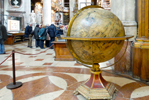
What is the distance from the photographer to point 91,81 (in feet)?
7.65

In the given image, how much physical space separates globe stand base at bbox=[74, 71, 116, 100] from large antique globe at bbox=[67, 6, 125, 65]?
0.41m

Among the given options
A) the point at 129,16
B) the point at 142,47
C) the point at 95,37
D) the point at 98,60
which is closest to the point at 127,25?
the point at 129,16

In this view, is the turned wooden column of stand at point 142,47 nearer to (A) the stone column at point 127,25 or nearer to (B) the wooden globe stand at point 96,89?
(A) the stone column at point 127,25

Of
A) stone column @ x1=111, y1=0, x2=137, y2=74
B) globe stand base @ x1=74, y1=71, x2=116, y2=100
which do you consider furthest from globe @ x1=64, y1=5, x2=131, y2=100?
stone column @ x1=111, y1=0, x2=137, y2=74

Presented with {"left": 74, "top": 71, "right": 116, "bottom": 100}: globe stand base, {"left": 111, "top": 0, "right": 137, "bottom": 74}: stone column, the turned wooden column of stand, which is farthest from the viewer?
{"left": 111, "top": 0, "right": 137, "bottom": 74}: stone column

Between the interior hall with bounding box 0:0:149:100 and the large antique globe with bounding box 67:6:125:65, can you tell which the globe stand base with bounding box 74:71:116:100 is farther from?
the large antique globe with bounding box 67:6:125:65

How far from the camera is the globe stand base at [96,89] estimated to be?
2.14 metres

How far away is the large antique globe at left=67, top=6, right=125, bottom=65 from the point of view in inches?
75.1

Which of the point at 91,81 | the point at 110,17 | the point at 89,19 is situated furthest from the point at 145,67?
the point at 89,19

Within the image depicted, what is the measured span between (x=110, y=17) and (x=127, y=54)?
1.68 metres

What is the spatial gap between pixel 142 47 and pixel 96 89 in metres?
1.49

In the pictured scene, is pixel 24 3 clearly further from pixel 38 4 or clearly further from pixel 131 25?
pixel 131 25


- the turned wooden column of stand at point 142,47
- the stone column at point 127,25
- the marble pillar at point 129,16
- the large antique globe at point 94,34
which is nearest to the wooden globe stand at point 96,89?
the large antique globe at point 94,34

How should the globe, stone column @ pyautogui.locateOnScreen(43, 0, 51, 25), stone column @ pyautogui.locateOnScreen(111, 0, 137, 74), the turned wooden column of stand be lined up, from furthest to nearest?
stone column @ pyautogui.locateOnScreen(43, 0, 51, 25) < stone column @ pyautogui.locateOnScreen(111, 0, 137, 74) < the turned wooden column of stand < the globe
